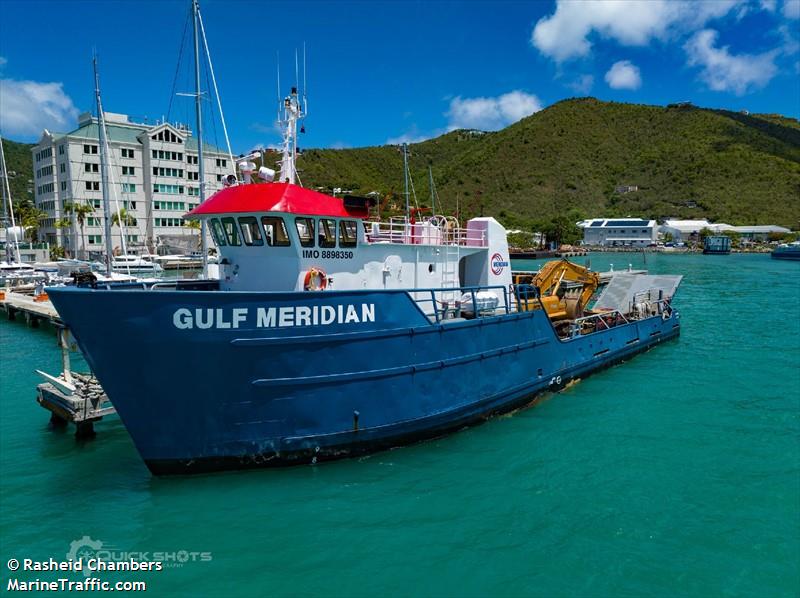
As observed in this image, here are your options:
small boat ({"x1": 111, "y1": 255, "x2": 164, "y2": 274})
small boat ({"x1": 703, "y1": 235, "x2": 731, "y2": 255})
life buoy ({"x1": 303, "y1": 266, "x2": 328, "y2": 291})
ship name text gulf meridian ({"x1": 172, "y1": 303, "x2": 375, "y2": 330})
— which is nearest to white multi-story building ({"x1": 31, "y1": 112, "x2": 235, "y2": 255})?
small boat ({"x1": 111, "y1": 255, "x2": 164, "y2": 274})

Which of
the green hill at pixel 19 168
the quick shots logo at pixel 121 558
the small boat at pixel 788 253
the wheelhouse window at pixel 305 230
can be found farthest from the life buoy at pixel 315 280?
the green hill at pixel 19 168

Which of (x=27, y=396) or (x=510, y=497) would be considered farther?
(x=27, y=396)

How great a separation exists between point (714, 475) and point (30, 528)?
427 inches

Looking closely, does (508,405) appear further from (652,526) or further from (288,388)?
(288,388)

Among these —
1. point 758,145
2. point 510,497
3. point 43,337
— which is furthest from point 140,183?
point 758,145

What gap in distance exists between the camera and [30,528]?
7750 millimetres

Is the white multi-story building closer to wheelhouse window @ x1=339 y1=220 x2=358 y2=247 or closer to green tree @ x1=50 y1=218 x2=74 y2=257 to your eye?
green tree @ x1=50 y1=218 x2=74 y2=257

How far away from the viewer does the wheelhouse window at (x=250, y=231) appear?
9.70 meters

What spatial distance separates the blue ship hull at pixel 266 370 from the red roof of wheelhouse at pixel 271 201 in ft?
5.45

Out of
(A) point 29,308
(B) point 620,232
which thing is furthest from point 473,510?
(B) point 620,232

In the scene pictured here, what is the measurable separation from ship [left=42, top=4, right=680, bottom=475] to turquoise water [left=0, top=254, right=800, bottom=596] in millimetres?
499

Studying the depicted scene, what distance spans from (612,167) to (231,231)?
462ft

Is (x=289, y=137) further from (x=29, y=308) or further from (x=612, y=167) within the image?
(x=612, y=167)

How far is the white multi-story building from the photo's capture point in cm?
5025
